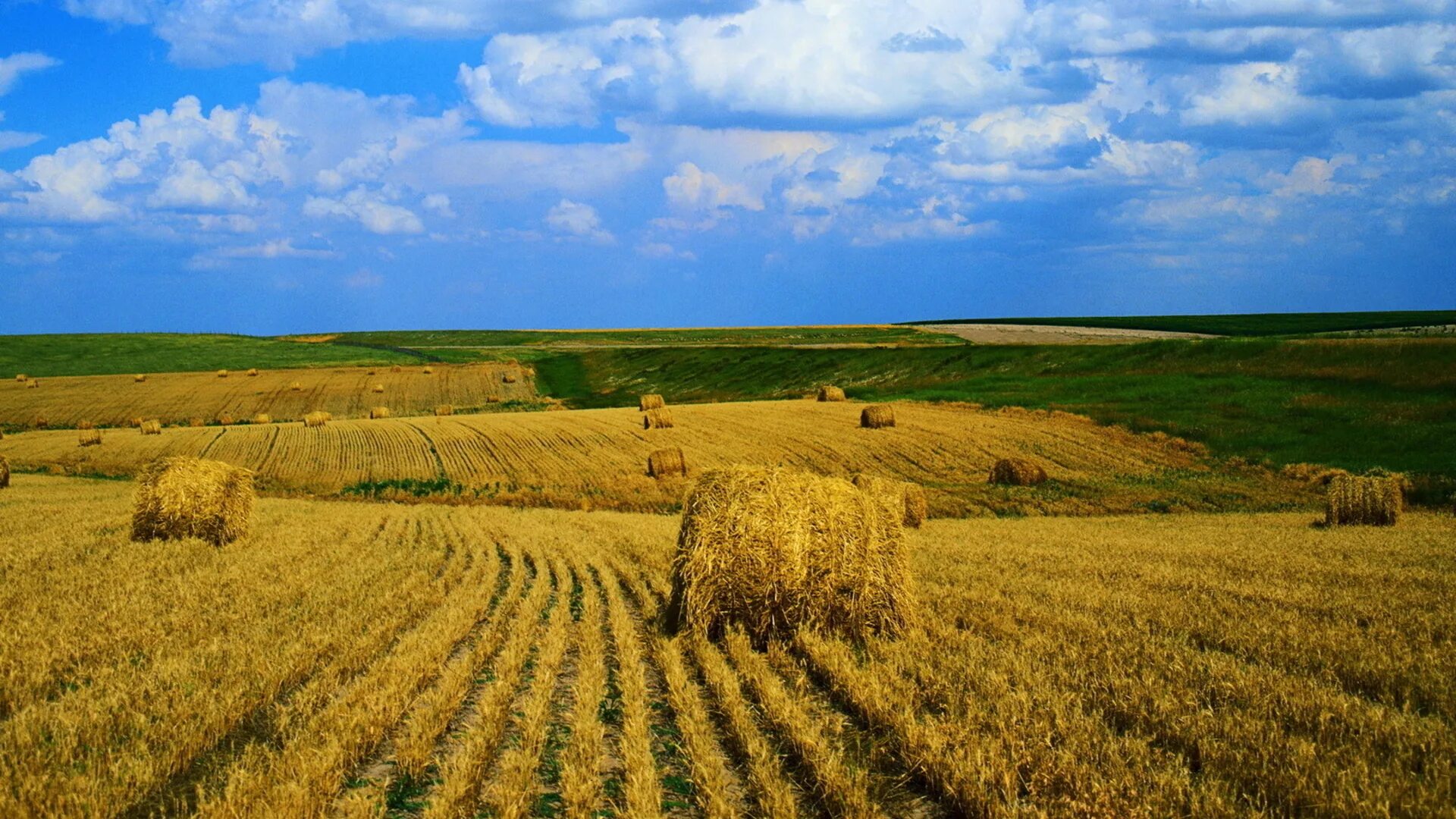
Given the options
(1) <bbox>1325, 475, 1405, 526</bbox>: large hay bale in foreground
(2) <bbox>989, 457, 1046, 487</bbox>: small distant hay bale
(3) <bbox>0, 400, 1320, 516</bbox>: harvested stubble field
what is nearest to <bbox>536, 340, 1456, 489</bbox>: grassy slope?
(3) <bbox>0, 400, 1320, 516</bbox>: harvested stubble field

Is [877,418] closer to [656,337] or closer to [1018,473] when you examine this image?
[1018,473]

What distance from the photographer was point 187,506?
16.5 meters

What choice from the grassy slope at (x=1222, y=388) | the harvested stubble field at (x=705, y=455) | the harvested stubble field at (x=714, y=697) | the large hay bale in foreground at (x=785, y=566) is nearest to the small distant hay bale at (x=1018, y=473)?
the harvested stubble field at (x=705, y=455)

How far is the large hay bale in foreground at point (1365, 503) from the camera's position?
62.8 feet

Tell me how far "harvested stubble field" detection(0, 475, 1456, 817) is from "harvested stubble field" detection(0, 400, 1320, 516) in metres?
12.2

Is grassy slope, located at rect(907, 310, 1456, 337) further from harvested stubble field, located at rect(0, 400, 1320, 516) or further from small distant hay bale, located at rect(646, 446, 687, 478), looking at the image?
small distant hay bale, located at rect(646, 446, 687, 478)

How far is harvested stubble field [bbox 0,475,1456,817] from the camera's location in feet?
18.2

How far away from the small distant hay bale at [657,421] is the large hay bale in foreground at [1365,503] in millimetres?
22444

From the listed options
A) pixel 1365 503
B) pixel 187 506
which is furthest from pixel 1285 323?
pixel 187 506

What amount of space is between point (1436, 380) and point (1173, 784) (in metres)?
35.4

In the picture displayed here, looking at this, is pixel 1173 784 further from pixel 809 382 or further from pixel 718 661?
pixel 809 382

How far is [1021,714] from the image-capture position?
6680mm

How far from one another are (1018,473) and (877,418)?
8.58 m

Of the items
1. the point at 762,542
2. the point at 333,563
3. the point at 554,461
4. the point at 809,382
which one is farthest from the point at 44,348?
the point at 762,542
